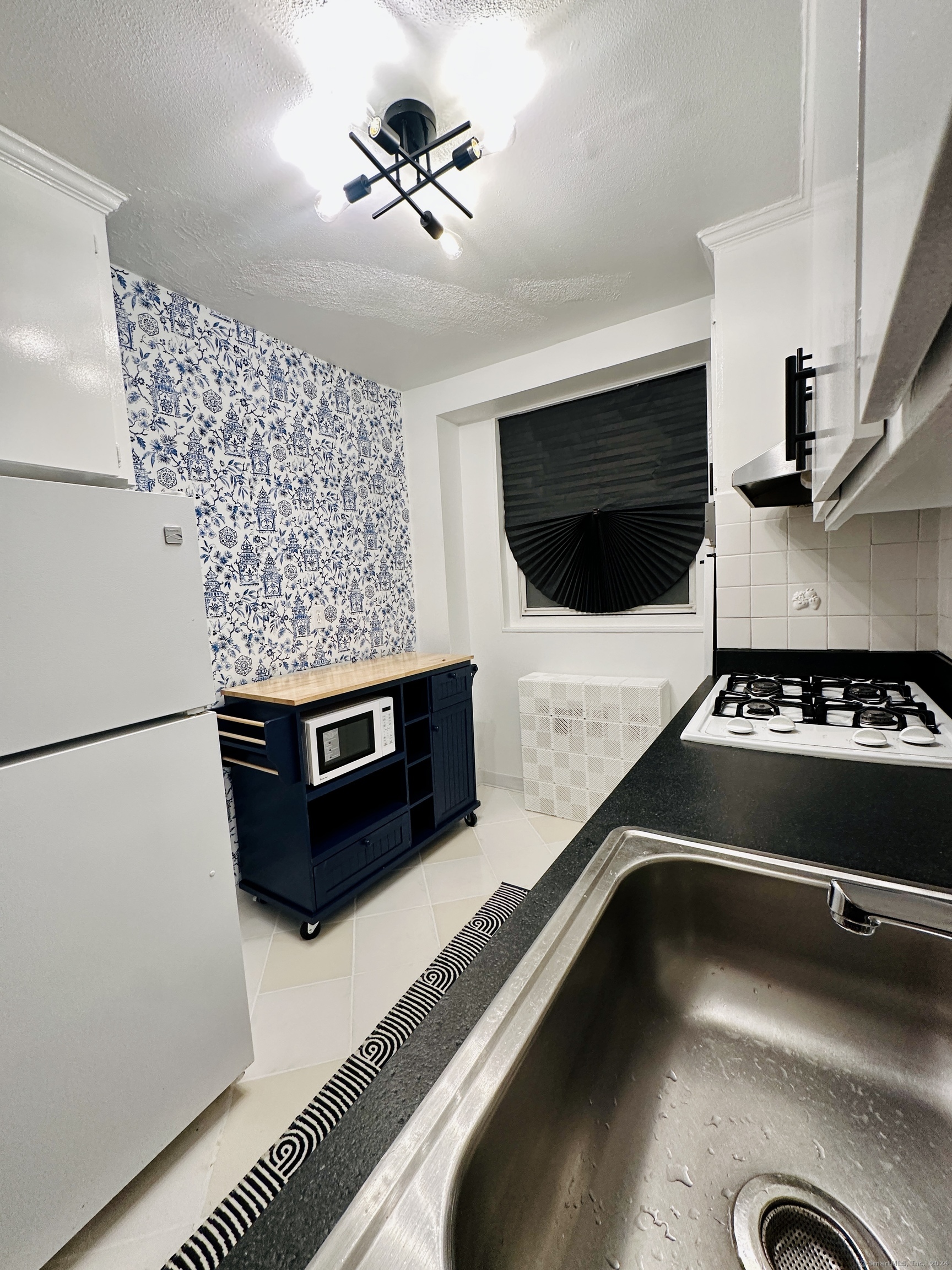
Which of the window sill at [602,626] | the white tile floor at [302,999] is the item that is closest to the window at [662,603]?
the window sill at [602,626]

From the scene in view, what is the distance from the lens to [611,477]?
9.10 feet

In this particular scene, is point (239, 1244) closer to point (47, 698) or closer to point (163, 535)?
point (47, 698)

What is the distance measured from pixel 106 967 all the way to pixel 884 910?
1.37 metres

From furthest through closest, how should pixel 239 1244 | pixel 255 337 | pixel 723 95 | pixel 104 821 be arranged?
pixel 255 337
pixel 723 95
pixel 104 821
pixel 239 1244

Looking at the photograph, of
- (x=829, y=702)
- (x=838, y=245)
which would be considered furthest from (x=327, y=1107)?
(x=838, y=245)

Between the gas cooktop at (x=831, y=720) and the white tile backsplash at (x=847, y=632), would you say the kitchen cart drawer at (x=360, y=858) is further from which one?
the white tile backsplash at (x=847, y=632)

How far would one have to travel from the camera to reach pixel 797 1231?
0.49 metres

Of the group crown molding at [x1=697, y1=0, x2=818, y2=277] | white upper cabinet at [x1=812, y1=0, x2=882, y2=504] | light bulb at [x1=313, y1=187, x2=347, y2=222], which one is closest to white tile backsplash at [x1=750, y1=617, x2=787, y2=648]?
white upper cabinet at [x1=812, y1=0, x2=882, y2=504]

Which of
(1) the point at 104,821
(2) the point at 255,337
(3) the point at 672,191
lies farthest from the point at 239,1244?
(2) the point at 255,337

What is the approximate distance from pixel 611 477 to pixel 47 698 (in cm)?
255

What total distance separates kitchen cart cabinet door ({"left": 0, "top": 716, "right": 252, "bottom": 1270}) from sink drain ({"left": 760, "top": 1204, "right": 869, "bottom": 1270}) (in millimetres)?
1198

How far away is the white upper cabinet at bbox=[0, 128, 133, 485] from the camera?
1.29 meters

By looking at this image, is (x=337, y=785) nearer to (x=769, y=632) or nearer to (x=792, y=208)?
(x=769, y=632)

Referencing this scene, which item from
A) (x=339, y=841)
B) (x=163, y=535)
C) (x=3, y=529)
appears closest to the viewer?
(x=3, y=529)
